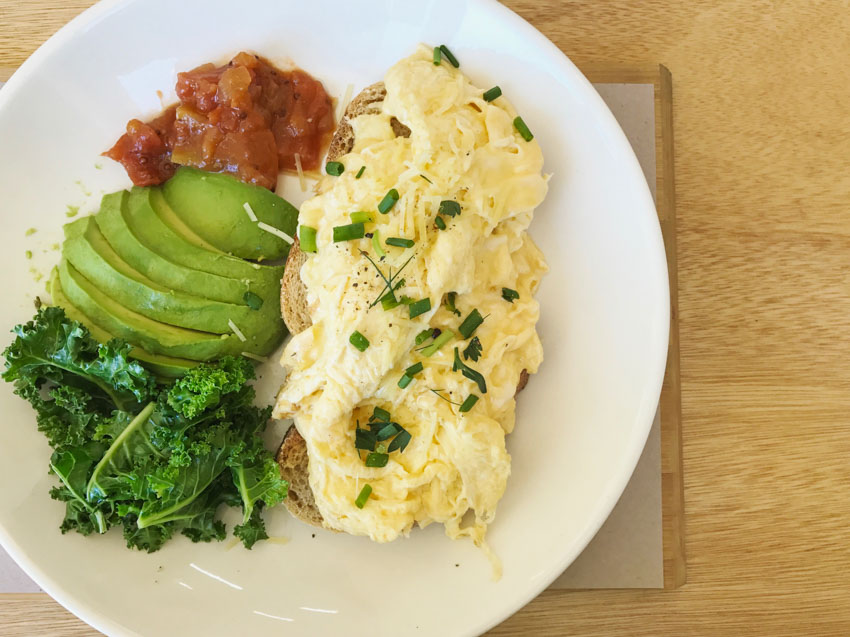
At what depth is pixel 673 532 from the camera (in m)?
2.78

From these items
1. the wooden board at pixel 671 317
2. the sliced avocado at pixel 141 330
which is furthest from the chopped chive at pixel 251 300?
the wooden board at pixel 671 317

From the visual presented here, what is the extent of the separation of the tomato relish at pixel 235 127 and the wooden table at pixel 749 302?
2.57 ft

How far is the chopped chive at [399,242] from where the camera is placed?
2.21 meters

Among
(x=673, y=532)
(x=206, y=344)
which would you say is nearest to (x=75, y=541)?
(x=206, y=344)

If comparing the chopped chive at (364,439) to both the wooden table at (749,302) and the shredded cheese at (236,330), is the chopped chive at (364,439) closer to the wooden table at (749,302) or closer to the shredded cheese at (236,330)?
the shredded cheese at (236,330)

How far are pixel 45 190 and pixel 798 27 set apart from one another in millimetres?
3535

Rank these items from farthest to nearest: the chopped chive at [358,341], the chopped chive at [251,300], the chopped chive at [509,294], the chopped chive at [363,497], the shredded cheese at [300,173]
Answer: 1. the shredded cheese at [300,173]
2. the chopped chive at [251,300]
3. the chopped chive at [509,294]
4. the chopped chive at [363,497]
5. the chopped chive at [358,341]

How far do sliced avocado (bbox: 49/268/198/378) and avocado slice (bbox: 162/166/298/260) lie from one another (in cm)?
52

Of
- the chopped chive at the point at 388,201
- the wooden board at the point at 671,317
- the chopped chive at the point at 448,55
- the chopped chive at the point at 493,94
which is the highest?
the chopped chive at the point at 448,55

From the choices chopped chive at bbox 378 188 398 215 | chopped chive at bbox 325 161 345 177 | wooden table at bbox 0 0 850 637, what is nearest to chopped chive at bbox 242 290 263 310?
chopped chive at bbox 325 161 345 177

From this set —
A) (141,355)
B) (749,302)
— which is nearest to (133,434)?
(141,355)

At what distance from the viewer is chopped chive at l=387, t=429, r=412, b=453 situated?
7.68ft

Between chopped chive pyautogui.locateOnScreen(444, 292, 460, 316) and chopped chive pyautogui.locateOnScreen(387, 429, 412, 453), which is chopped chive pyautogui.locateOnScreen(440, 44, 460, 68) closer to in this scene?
chopped chive pyautogui.locateOnScreen(444, 292, 460, 316)

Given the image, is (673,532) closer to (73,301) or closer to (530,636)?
(530,636)
